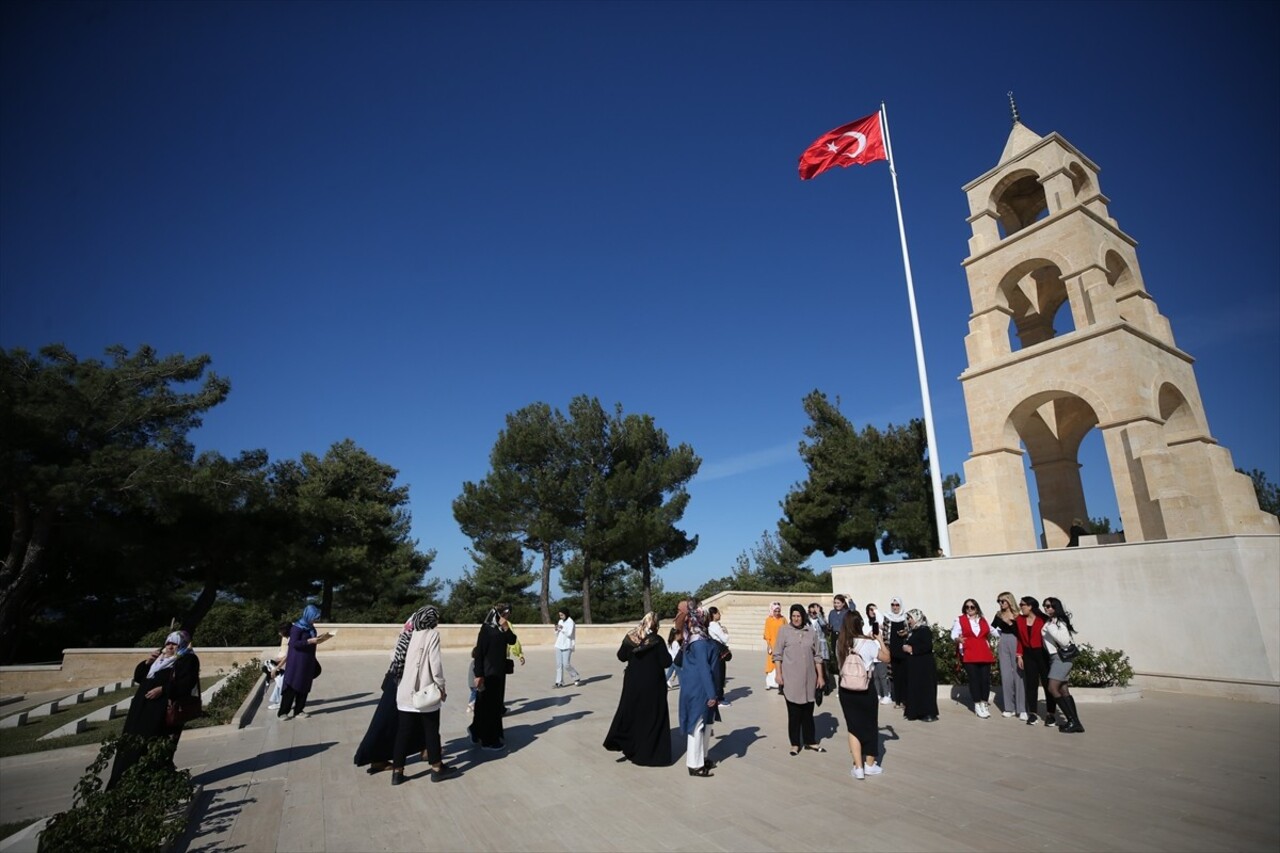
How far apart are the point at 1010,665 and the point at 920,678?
4.14 feet

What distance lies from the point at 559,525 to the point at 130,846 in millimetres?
25799

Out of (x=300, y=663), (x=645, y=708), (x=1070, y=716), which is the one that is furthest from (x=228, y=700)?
(x=1070, y=716)

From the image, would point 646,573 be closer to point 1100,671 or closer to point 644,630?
point 1100,671

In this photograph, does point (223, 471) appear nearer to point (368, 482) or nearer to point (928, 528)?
point (368, 482)

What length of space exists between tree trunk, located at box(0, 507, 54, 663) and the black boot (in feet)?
86.7

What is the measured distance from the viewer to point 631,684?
6.65 m

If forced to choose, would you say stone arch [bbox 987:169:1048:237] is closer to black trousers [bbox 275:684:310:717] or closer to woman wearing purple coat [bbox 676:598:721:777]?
woman wearing purple coat [bbox 676:598:721:777]

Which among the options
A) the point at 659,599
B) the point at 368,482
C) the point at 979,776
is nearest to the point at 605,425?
the point at 659,599

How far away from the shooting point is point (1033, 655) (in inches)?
317

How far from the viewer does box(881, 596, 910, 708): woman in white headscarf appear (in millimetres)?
8938

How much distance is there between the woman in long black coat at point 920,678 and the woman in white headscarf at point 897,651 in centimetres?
10

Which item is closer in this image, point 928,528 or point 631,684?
point 631,684

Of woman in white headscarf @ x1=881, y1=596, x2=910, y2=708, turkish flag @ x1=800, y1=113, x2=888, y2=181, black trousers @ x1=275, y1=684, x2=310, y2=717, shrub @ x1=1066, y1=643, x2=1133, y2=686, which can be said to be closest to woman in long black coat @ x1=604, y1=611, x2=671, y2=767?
woman in white headscarf @ x1=881, y1=596, x2=910, y2=708

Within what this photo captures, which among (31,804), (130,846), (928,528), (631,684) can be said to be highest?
(928,528)
